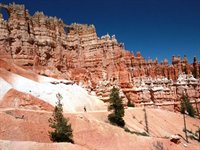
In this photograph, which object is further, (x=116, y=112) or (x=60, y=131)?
(x=116, y=112)

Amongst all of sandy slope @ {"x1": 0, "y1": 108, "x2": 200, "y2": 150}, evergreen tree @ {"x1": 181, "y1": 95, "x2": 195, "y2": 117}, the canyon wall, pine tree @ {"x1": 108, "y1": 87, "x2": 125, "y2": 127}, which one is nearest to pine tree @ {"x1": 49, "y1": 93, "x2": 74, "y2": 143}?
sandy slope @ {"x1": 0, "y1": 108, "x2": 200, "y2": 150}

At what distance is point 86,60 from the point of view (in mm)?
73375

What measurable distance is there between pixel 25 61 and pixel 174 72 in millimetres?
47352

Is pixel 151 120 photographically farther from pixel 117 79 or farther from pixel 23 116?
pixel 23 116

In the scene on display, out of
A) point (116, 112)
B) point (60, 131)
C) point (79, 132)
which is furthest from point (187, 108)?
point (60, 131)

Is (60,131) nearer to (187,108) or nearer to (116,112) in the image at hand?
(116,112)

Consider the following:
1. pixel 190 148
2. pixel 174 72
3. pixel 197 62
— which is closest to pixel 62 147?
pixel 190 148

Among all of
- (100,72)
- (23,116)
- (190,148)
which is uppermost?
(100,72)

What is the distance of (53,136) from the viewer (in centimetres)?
3328

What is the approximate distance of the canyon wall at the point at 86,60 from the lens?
61750 millimetres

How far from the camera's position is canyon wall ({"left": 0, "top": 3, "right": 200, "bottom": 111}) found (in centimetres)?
6175

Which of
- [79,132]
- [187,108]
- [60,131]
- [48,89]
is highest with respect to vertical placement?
[48,89]

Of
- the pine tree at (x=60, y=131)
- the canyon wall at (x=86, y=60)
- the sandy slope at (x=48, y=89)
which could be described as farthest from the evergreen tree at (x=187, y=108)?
the pine tree at (x=60, y=131)

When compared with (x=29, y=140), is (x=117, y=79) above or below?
above
